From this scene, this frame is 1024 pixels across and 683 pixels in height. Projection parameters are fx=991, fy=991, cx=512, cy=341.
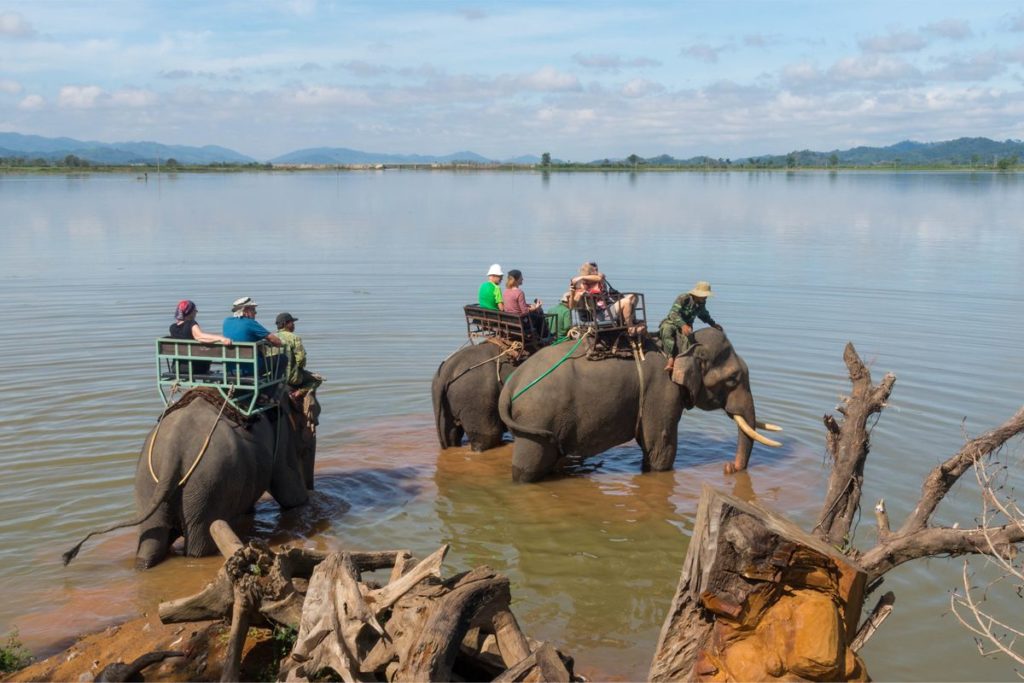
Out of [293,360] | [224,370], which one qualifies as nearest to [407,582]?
[224,370]

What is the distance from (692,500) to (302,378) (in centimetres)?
549

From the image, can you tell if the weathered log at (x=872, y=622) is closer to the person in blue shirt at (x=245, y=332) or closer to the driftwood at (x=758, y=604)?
the driftwood at (x=758, y=604)

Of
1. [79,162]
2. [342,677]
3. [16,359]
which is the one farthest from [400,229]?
[79,162]

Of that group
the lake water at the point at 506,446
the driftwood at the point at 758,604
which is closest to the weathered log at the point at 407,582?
the driftwood at the point at 758,604

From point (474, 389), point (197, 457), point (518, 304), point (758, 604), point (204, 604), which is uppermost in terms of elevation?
point (518, 304)

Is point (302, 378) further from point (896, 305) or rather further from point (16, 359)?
point (896, 305)

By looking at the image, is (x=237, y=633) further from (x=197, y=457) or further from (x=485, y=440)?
(x=485, y=440)

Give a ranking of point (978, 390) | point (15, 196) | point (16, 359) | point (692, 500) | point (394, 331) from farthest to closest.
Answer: point (15, 196), point (394, 331), point (16, 359), point (978, 390), point (692, 500)

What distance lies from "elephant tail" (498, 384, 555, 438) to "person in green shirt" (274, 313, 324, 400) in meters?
2.64

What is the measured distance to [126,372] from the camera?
1948cm

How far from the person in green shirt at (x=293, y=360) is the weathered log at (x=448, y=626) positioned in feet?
18.7

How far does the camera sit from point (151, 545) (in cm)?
1047

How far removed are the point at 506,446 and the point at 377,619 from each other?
8.36 meters

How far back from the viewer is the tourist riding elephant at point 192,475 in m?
10.2
